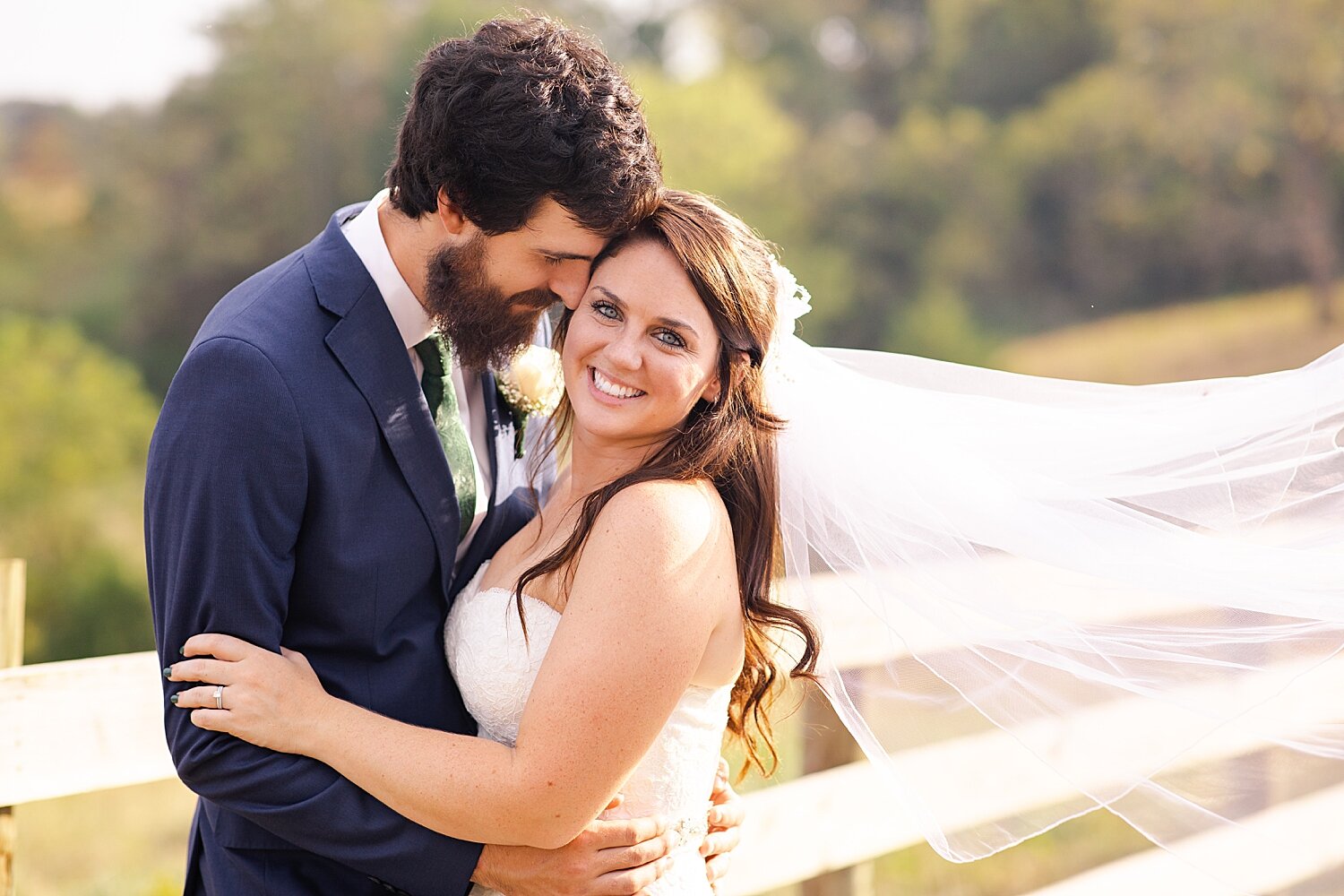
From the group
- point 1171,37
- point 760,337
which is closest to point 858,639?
point 760,337

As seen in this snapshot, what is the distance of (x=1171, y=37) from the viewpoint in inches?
790

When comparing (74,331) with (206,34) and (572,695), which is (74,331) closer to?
(206,34)

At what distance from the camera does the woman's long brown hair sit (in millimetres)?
2295

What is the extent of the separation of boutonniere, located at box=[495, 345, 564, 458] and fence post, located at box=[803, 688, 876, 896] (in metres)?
1.25

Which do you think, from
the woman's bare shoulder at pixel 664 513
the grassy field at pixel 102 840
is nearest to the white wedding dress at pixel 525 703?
the woman's bare shoulder at pixel 664 513

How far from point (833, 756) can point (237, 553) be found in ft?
6.68

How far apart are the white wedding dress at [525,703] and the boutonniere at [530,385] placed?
43cm

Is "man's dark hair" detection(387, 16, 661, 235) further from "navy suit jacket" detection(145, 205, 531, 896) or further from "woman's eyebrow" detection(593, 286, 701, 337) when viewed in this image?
"navy suit jacket" detection(145, 205, 531, 896)

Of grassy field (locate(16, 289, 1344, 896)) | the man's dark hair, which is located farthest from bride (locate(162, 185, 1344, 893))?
grassy field (locate(16, 289, 1344, 896))

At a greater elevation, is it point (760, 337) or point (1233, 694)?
point (760, 337)

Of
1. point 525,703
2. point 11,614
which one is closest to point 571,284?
point 525,703

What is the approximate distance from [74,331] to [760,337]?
14.1 meters

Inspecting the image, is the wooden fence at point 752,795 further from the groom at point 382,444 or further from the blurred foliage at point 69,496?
the blurred foliage at point 69,496

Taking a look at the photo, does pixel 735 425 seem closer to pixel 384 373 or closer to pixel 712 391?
pixel 712 391
